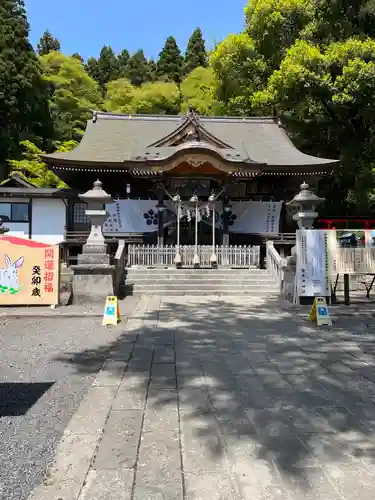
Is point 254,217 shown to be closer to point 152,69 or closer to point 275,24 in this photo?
point 275,24

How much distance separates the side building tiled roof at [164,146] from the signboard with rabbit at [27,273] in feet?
24.4

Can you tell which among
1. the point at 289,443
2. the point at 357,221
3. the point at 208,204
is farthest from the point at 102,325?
the point at 357,221

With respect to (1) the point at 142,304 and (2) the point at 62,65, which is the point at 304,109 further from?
(2) the point at 62,65

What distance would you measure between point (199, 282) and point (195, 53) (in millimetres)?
41935

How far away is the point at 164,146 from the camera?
1738 cm

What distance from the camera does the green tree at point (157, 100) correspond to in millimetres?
34250

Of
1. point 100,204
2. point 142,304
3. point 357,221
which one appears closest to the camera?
point 142,304

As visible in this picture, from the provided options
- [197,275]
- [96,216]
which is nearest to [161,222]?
[197,275]

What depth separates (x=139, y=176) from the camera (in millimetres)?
16391

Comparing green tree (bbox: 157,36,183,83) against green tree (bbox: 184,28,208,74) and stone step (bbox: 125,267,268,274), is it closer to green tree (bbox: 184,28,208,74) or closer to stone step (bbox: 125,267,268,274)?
green tree (bbox: 184,28,208,74)

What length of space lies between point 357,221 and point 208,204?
7.99 metres

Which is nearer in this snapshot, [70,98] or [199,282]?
[199,282]

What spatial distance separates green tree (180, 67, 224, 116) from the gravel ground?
2657 cm

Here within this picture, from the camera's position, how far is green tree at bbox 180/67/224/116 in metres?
33.7
